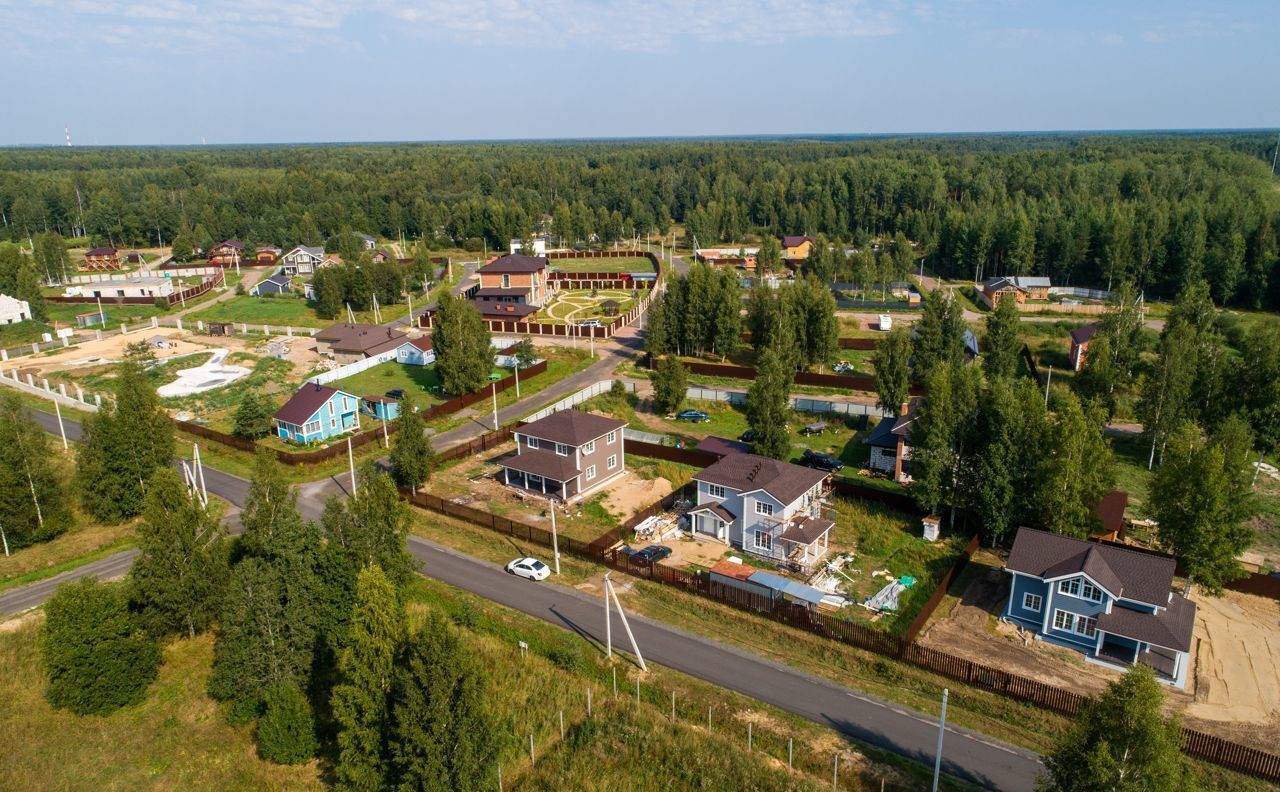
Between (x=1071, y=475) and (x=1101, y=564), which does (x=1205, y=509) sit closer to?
(x=1071, y=475)

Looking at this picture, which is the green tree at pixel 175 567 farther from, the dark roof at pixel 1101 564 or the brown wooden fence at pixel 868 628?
the dark roof at pixel 1101 564

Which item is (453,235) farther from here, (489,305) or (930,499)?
(930,499)

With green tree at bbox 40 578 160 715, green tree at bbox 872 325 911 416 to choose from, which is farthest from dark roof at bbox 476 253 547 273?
green tree at bbox 40 578 160 715

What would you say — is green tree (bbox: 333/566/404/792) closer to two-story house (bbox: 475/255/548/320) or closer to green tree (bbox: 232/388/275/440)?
green tree (bbox: 232/388/275/440)

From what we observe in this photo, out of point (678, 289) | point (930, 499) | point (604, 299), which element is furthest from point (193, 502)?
point (604, 299)

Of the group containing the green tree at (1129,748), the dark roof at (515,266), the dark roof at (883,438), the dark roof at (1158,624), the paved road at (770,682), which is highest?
the dark roof at (515,266)

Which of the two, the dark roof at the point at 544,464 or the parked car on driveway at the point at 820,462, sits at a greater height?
the dark roof at the point at 544,464

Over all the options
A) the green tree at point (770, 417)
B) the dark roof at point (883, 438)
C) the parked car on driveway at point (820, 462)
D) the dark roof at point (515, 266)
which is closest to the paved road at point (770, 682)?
the green tree at point (770, 417)
